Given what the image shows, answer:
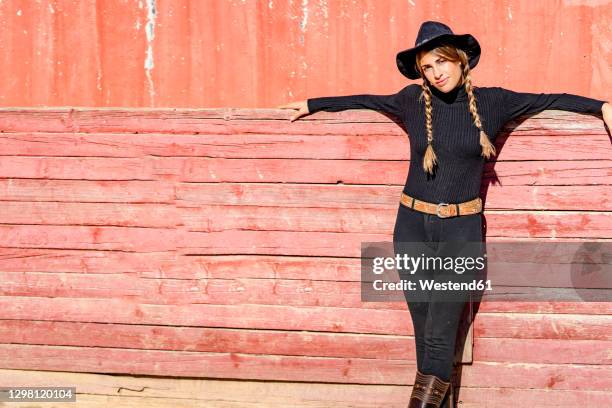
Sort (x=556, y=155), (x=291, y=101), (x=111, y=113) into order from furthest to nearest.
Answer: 1. (x=291, y=101)
2. (x=111, y=113)
3. (x=556, y=155)

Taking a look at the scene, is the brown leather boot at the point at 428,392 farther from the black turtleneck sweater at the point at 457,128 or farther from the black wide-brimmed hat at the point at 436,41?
the black wide-brimmed hat at the point at 436,41

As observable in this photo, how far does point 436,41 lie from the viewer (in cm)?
392

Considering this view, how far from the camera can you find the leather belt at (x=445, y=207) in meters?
3.98

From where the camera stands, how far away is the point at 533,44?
4.75 meters

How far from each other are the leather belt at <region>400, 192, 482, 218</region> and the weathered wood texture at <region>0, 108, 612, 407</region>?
0.34 m

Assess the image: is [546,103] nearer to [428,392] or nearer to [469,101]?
[469,101]

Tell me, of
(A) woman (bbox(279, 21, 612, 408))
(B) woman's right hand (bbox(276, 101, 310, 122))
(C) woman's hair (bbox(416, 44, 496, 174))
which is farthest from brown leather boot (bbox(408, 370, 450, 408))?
(B) woman's right hand (bbox(276, 101, 310, 122))

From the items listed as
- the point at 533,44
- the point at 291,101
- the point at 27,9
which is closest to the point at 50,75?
the point at 27,9

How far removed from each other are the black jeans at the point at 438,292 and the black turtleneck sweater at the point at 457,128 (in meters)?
0.10

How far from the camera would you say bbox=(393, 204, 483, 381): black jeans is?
158 inches

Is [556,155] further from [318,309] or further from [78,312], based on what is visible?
[78,312]

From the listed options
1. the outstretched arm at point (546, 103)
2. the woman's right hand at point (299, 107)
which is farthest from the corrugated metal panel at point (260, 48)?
the outstretched arm at point (546, 103)

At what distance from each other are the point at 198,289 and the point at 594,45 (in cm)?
249

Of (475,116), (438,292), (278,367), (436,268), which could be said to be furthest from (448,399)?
(475,116)
